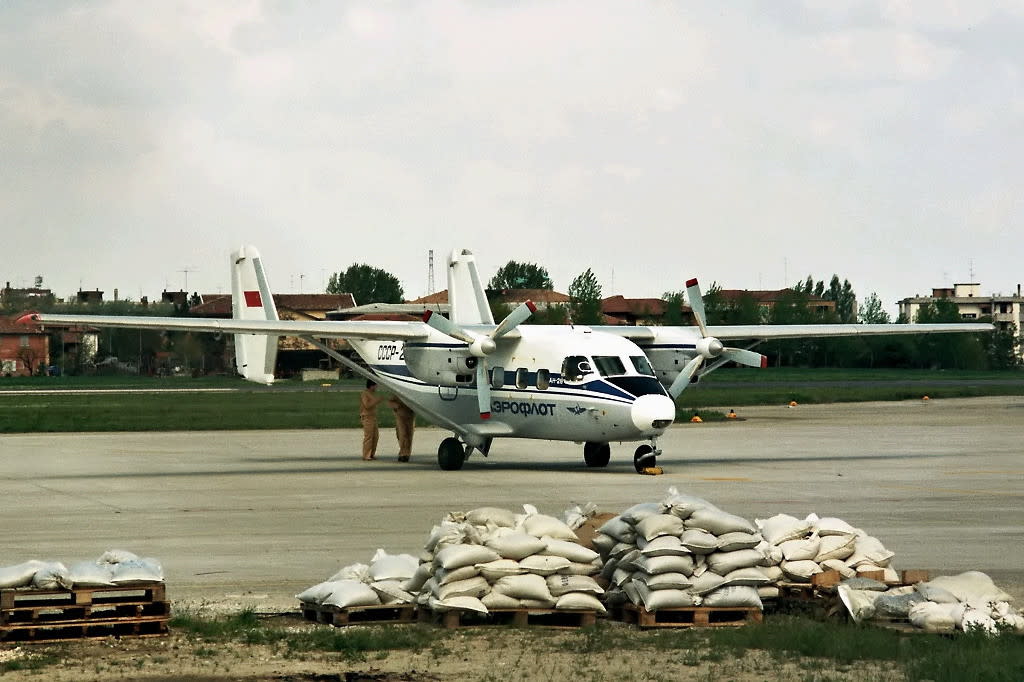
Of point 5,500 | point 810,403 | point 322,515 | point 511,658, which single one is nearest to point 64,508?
point 5,500

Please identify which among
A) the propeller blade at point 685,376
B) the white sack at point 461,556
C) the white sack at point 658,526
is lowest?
the white sack at point 461,556

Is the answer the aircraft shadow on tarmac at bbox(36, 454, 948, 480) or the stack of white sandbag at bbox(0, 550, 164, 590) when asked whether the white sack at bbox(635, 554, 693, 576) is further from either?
the aircraft shadow on tarmac at bbox(36, 454, 948, 480)

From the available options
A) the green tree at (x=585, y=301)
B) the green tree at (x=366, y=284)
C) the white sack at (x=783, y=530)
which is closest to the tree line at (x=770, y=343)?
the green tree at (x=585, y=301)

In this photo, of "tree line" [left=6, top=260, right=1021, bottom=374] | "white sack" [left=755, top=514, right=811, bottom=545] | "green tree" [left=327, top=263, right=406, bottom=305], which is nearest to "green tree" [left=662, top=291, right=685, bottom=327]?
"tree line" [left=6, top=260, right=1021, bottom=374]

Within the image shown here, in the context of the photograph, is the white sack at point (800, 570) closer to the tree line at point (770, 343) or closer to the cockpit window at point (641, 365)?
the cockpit window at point (641, 365)

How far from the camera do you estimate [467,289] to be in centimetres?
3180

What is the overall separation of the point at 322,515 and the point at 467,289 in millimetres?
13042

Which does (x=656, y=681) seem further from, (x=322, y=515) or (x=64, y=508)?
(x=64, y=508)

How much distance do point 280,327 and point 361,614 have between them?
1621 centimetres

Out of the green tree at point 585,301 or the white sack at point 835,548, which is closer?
the white sack at point 835,548

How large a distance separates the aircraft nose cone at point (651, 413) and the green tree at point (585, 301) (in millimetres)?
61376

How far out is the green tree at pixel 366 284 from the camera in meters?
151

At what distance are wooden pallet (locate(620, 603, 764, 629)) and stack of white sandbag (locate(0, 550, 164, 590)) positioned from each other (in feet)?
12.4

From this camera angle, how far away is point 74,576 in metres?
10.9
